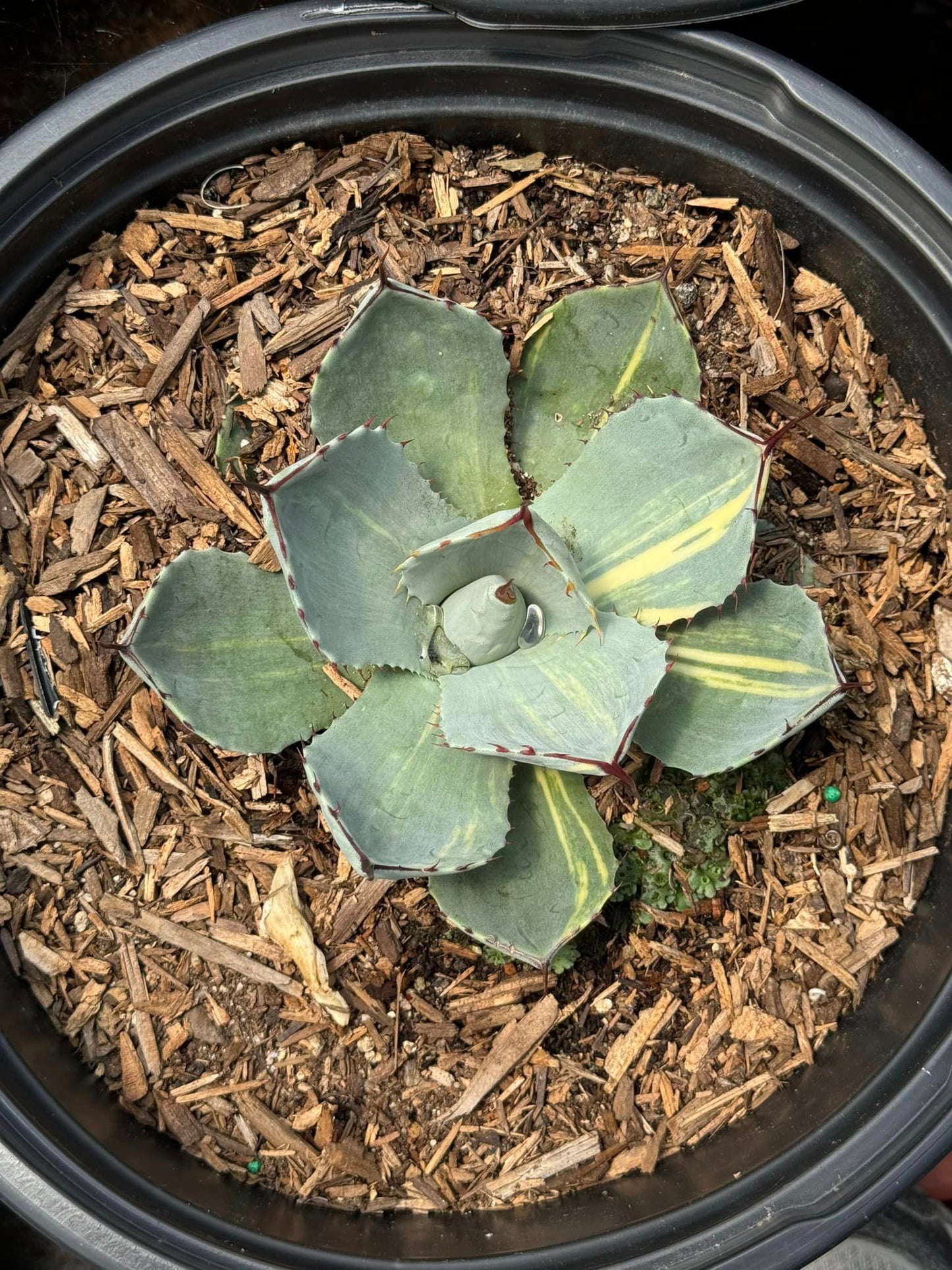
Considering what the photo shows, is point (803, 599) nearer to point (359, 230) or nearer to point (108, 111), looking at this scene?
point (359, 230)

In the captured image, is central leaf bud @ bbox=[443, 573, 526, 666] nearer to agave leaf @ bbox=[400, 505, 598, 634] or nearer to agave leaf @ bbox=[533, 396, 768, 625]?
agave leaf @ bbox=[400, 505, 598, 634]

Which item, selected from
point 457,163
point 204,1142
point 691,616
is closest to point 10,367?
point 457,163

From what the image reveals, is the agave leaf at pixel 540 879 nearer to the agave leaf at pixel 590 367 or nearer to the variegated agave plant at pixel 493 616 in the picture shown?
the variegated agave plant at pixel 493 616

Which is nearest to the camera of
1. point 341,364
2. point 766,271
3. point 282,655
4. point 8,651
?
point 341,364

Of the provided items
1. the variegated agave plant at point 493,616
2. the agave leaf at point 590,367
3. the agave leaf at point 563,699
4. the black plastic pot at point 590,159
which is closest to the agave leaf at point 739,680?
the variegated agave plant at point 493,616

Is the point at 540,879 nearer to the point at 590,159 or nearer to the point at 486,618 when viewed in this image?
the point at 486,618

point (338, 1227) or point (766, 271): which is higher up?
point (766, 271)

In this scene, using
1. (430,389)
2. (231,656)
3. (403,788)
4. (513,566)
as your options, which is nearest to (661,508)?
(513,566)
